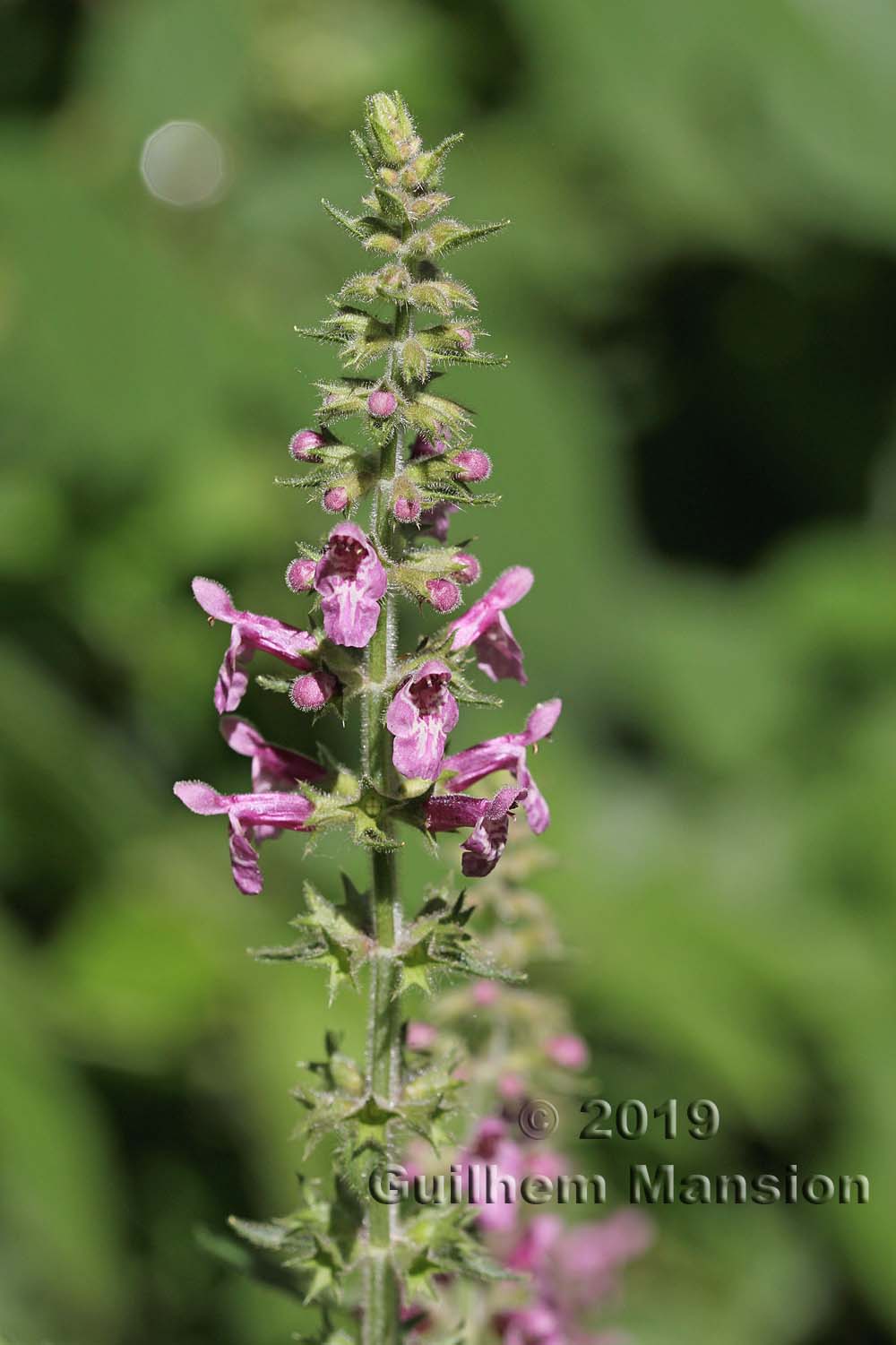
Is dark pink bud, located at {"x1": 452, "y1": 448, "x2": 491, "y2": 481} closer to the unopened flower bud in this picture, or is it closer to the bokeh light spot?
the unopened flower bud

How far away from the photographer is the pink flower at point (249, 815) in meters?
2.22

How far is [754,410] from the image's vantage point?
980cm

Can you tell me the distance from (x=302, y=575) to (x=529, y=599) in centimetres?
551

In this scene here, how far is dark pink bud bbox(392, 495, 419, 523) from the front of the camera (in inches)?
85.2

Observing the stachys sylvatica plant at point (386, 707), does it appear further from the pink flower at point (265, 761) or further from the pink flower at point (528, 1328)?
the pink flower at point (528, 1328)

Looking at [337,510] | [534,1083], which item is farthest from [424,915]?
[534,1083]

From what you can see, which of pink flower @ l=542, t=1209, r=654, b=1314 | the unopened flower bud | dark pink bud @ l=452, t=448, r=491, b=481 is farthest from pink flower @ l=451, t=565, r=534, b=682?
pink flower @ l=542, t=1209, r=654, b=1314

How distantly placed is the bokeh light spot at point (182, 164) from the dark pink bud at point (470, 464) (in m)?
5.70

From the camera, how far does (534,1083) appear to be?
336 cm

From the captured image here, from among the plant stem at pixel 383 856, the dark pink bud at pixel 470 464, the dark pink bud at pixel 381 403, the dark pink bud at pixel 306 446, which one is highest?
the dark pink bud at pixel 381 403

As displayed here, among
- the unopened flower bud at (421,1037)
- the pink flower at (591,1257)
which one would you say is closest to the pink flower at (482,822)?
the unopened flower bud at (421,1037)

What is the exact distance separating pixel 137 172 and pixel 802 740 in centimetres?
436

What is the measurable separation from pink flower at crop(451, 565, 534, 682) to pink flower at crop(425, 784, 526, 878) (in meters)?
0.26

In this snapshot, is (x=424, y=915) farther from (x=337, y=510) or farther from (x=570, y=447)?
(x=570, y=447)
